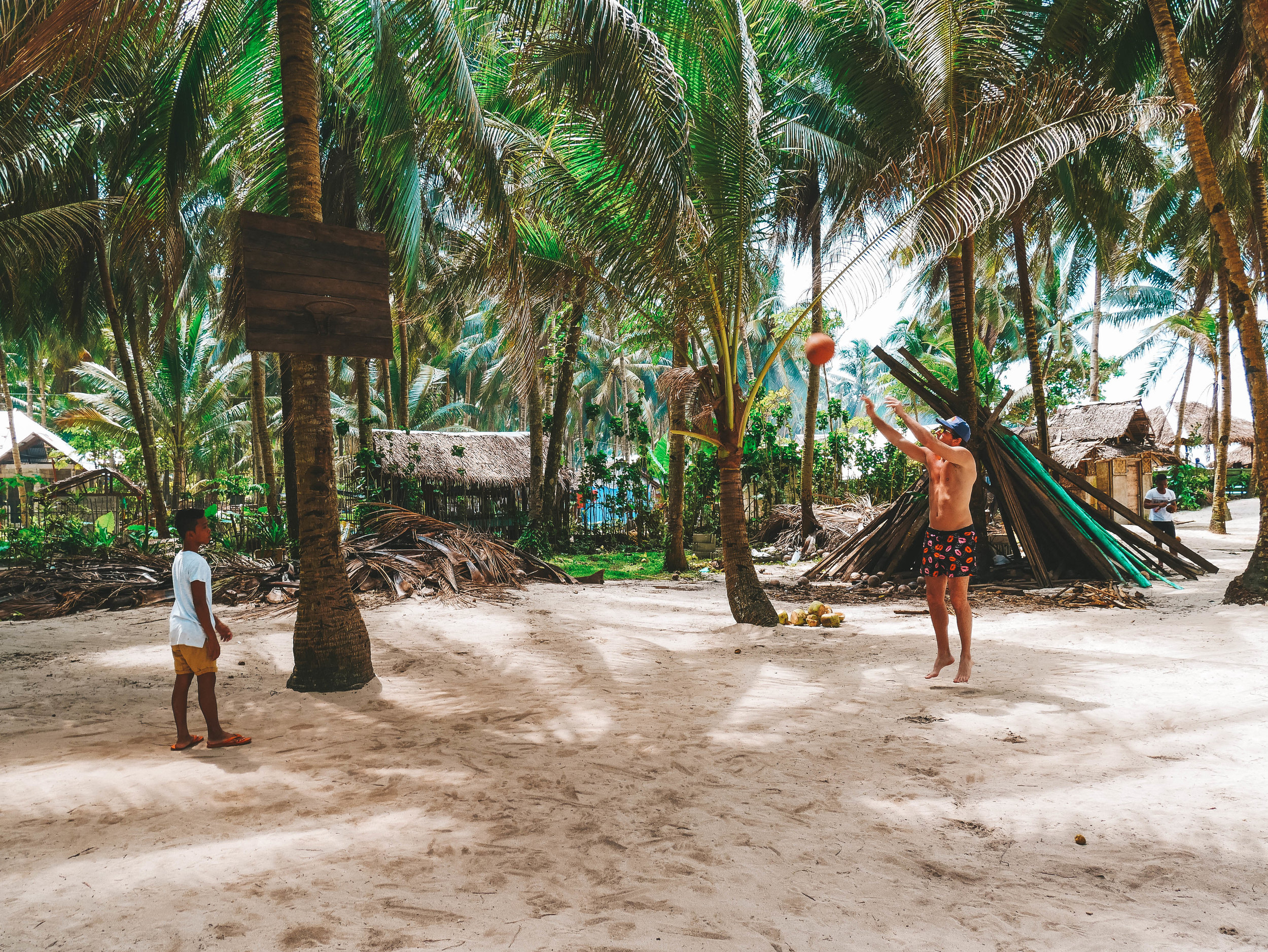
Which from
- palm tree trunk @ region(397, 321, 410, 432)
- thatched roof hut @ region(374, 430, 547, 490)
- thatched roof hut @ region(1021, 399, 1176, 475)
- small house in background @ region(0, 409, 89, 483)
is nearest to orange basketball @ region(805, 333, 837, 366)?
thatched roof hut @ region(374, 430, 547, 490)

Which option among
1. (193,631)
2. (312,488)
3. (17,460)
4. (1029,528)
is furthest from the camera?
(17,460)

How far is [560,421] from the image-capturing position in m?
14.4

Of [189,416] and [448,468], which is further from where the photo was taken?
[189,416]

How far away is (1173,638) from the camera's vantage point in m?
6.17

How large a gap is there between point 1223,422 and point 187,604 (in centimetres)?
2091

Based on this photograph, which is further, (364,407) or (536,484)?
(536,484)

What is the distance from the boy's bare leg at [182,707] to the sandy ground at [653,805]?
0.16 metres

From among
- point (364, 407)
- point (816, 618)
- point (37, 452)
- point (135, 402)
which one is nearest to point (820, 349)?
point (816, 618)

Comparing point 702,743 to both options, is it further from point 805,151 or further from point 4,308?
point 4,308

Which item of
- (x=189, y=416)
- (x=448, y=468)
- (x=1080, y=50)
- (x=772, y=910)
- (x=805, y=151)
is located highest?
(x=805, y=151)

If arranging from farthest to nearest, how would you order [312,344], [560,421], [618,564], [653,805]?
[560,421], [618,564], [312,344], [653,805]

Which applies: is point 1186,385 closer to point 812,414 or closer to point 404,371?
point 812,414

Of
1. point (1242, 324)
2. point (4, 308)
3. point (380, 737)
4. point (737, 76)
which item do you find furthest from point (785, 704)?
point (4, 308)

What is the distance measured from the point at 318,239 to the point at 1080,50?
9.24 metres
